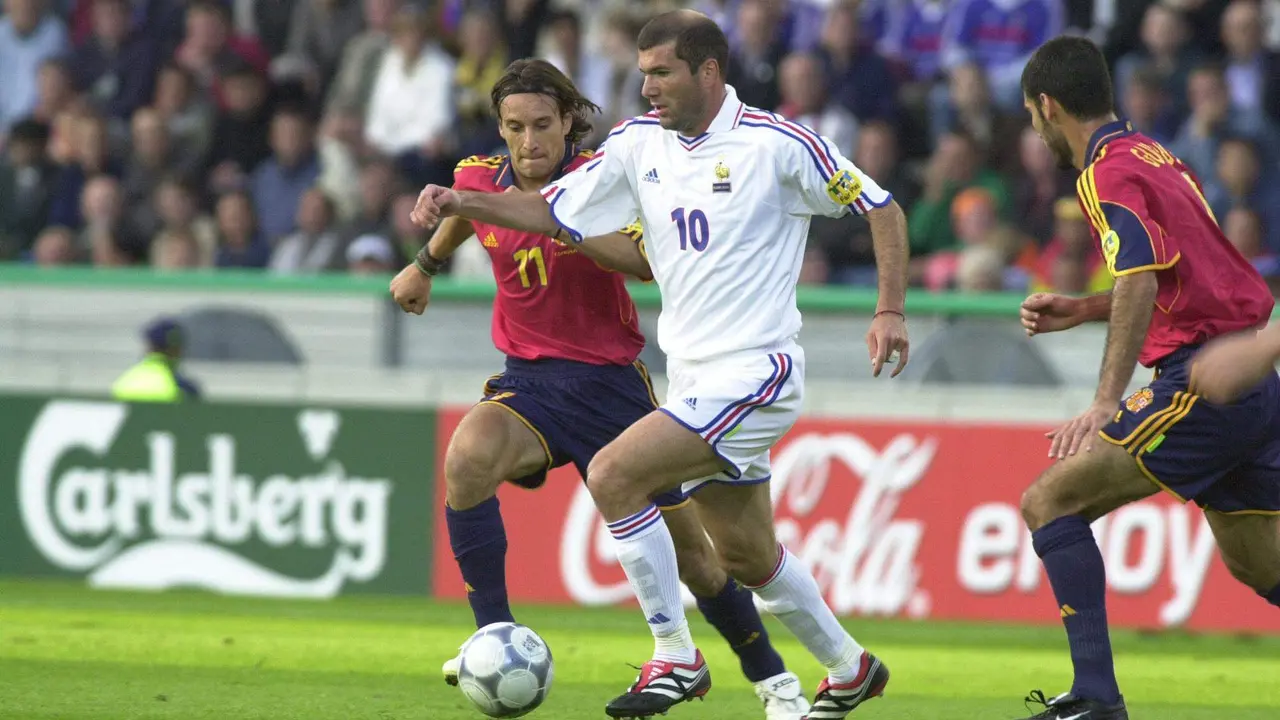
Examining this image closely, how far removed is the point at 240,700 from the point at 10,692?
875mm

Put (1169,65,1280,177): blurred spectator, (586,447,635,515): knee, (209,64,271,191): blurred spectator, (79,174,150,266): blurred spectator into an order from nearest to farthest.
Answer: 1. (586,447,635,515): knee
2. (1169,65,1280,177): blurred spectator
3. (79,174,150,266): blurred spectator
4. (209,64,271,191): blurred spectator

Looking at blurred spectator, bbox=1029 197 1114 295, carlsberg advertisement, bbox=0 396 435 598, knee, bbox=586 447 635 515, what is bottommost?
carlsberg advertisement, bbox=0 396 435 598

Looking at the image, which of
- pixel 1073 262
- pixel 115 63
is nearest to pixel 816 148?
pixel 1073 262

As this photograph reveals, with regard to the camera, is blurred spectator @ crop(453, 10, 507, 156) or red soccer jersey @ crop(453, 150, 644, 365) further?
blurred spectator @ crop(453, 10, 507, 156)

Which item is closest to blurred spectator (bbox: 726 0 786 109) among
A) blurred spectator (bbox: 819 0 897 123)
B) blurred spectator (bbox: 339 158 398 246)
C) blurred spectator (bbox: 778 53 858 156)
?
blurred spectator (bbox: 778 53 858 156)

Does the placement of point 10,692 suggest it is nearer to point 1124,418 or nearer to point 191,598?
point 1124,418

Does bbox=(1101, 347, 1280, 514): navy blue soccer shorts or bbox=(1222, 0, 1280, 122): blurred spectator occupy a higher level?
bbox=(1222, 0, 1280, 122): blurred spectator

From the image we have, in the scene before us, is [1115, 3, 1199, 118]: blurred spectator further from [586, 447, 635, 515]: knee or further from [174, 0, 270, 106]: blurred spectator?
[586, 447, 635, 515]: knee

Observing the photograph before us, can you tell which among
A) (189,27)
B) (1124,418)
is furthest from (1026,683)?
(189,27)

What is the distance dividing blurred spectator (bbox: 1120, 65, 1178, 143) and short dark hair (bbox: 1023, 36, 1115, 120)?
292 inches

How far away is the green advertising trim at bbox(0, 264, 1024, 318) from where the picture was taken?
12242 mm

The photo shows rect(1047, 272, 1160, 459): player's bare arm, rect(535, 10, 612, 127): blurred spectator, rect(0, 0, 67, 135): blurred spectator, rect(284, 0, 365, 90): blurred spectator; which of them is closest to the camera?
rect(1047, 272, 1160, 459): player's bare arm

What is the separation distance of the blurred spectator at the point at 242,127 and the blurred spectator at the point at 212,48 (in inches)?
12.4

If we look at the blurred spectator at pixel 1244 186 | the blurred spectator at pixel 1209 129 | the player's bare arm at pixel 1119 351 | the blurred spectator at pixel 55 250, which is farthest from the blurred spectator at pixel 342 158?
the player's bare arm at pixel 1119 351
